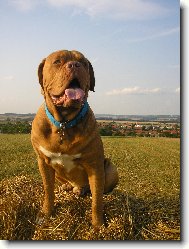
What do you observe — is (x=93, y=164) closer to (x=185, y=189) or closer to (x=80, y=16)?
(x=185, y=189)

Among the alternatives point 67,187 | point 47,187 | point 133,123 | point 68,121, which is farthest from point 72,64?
point 133,123

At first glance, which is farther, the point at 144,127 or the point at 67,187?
the point at 144,127

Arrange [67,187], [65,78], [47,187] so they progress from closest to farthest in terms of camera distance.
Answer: [65,78]
[47,187]
[67,187]

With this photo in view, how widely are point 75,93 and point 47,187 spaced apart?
47.8 inches

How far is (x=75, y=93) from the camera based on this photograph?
3.39m

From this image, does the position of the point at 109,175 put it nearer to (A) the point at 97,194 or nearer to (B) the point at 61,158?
(A) the point at 97,194

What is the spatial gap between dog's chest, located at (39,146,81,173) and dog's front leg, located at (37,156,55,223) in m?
0.18

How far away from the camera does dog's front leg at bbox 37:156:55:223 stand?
157 inches

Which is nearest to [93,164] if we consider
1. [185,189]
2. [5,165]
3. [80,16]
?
[185,189]

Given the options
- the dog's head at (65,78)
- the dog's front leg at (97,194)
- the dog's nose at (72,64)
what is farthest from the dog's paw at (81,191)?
the dog's nose at (72,64)

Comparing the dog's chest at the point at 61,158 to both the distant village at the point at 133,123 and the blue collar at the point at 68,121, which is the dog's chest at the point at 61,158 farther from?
the distant village at the point at 133,123

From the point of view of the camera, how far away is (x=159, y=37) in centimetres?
466

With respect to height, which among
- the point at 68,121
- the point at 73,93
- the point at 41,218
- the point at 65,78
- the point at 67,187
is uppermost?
the point at 65,78

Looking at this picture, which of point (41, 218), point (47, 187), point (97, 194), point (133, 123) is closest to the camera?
point (97, 194)
